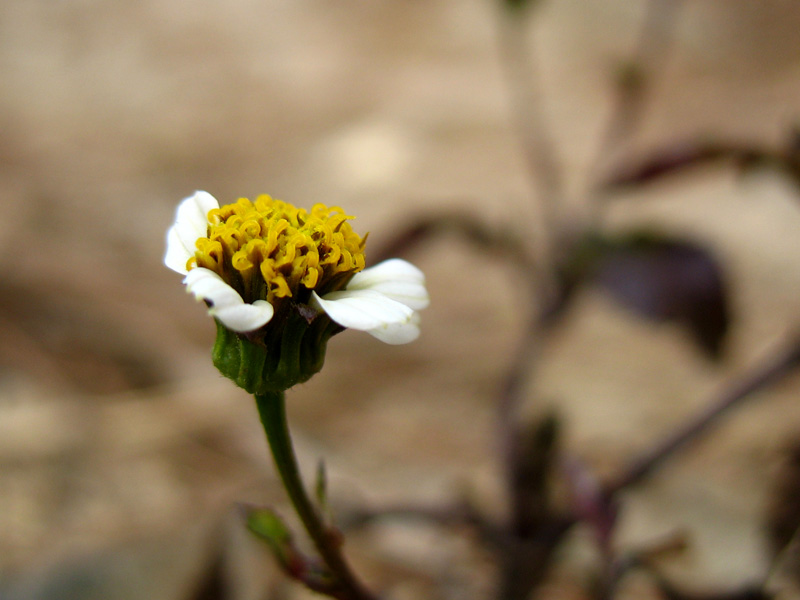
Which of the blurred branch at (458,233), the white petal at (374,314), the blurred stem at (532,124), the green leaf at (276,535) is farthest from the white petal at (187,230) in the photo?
the blurred stem at (532,124)

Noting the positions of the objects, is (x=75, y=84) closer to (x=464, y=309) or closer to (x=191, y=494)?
(x=464, y=309)

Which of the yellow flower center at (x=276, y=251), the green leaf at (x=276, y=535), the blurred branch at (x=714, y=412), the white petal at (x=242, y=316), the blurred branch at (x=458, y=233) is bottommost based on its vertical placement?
the green leaf at (x=276, y=535)

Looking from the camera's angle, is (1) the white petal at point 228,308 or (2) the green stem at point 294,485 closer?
(1) the white petal at point 228,308

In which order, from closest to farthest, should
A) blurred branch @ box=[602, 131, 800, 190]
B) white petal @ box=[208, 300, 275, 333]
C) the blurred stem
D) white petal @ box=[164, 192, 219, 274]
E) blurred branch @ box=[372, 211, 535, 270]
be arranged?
white petal @ box=[208, 300, 275, 333] → white petal @ box=[164, 192, 219, 274] → blurred branch @ box=[602, 131, 800, 190] → blurred branch @ box=[372, 211, 535, 270] → the blurred stem

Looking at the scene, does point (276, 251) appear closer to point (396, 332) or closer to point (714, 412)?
point (396, 332)

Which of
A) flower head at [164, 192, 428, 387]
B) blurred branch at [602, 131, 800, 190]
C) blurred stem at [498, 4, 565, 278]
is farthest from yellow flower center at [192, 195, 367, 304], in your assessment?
blurred stem at [498, 4, 565, 278]

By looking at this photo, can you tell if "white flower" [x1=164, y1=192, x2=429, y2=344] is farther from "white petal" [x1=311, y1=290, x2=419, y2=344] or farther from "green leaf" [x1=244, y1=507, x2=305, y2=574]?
"green leaf" [x1=244, y1=507, x2=305, y2=574]

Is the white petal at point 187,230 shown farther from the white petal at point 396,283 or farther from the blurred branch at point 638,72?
the blurred branch at point 638,72

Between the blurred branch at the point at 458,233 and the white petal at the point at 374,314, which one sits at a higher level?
the blurred branch at the point at 458,233

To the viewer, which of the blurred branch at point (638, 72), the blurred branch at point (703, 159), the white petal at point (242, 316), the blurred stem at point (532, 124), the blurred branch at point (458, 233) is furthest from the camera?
the blurred stem at point (532, 124)
